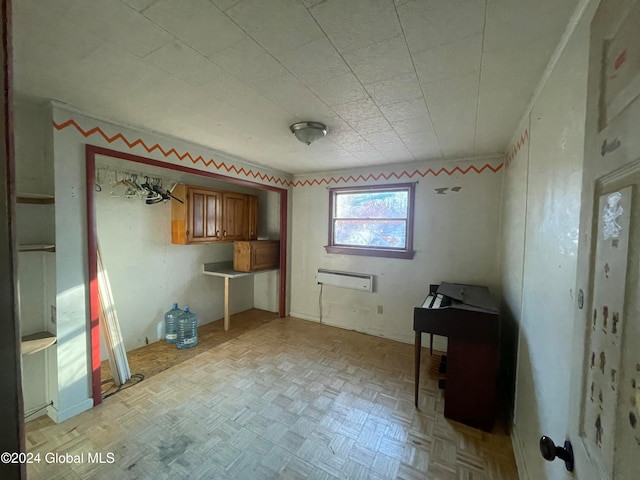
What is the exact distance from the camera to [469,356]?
1965mm

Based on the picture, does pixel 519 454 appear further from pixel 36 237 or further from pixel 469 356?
pixel 36 237

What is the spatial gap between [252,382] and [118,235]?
7.32 feet

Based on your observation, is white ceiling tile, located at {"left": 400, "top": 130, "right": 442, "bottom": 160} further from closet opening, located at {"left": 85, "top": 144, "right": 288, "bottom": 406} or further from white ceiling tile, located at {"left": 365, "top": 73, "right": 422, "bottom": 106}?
closet opening, located at {"left": 85, "top": 144, "right": 288, "bottom": 406}

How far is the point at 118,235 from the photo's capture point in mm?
2939

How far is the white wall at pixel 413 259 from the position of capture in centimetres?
293

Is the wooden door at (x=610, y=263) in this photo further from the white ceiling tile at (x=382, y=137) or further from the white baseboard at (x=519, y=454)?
the white ceiling tile at (x=382, y=137)

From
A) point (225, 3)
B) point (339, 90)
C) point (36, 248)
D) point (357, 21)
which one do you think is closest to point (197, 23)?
point (225, 3)

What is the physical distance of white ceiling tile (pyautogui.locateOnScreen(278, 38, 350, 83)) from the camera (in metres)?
1.19

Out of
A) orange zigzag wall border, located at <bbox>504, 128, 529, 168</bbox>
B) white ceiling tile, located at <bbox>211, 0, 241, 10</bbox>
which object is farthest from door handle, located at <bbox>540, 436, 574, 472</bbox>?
orange zigzag wall border, located at <bbox>504, 128, 529, 168</bbox>

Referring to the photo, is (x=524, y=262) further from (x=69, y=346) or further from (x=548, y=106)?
(x=69, y=346)

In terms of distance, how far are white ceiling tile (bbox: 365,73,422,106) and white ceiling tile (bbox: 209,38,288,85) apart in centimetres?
55

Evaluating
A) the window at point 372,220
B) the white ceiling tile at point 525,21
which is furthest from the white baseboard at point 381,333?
the white ceiling tile at point 525,21

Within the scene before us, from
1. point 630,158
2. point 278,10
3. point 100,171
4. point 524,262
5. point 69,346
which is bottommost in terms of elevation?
point 69,346

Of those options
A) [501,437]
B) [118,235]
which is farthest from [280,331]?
[501,437]
